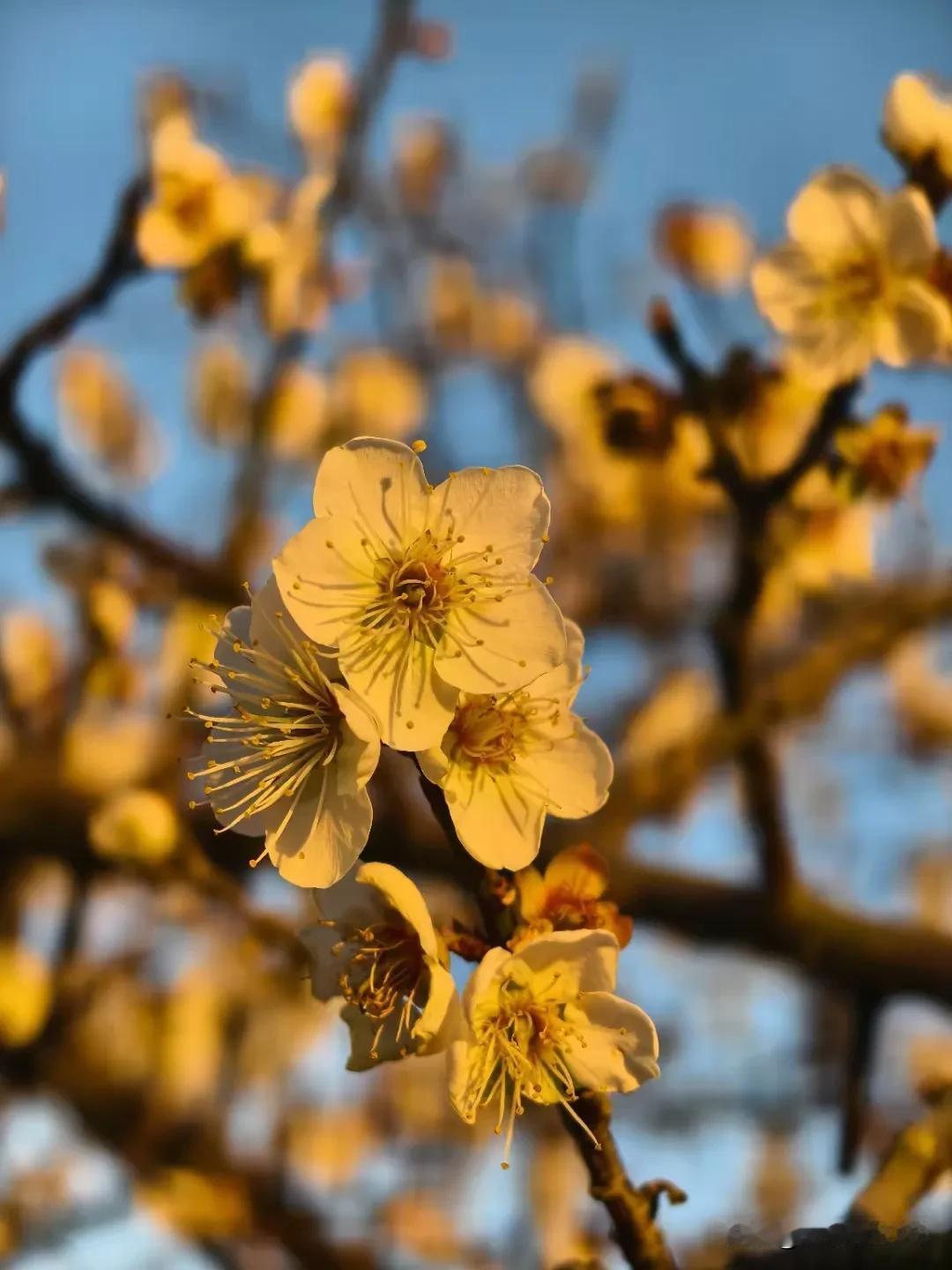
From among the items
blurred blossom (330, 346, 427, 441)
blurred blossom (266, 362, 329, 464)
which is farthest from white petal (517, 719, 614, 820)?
blurred blossom (330, 346, 427, 441)

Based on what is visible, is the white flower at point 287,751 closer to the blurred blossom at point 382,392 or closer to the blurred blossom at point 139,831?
the blurred blossom at point 139,831

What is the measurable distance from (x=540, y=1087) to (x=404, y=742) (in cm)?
28

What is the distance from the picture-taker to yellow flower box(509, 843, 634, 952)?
0.77 metres

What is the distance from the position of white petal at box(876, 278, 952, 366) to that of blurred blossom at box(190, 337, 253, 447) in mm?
2308

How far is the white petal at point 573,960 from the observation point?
28.5 inches

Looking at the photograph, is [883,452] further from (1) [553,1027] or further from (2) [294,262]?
(2) [294,262]

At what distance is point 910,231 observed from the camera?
126cm

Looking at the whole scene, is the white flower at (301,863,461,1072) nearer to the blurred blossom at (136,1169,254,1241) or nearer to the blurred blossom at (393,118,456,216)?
the blurred blossom at (136,1169,254,1241)

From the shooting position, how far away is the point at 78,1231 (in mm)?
2822

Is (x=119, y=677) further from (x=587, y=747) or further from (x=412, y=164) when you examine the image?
(x=412, y=164)

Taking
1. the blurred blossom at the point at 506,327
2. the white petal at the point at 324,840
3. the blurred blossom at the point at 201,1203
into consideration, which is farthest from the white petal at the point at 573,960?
the blurred blossom at the point at 506,327

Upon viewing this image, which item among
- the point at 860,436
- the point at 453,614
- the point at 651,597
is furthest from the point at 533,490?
the point at 651,597

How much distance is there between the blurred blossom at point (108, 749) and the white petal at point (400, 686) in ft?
4.50

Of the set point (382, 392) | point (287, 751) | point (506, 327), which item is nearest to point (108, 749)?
point (382, 392)
